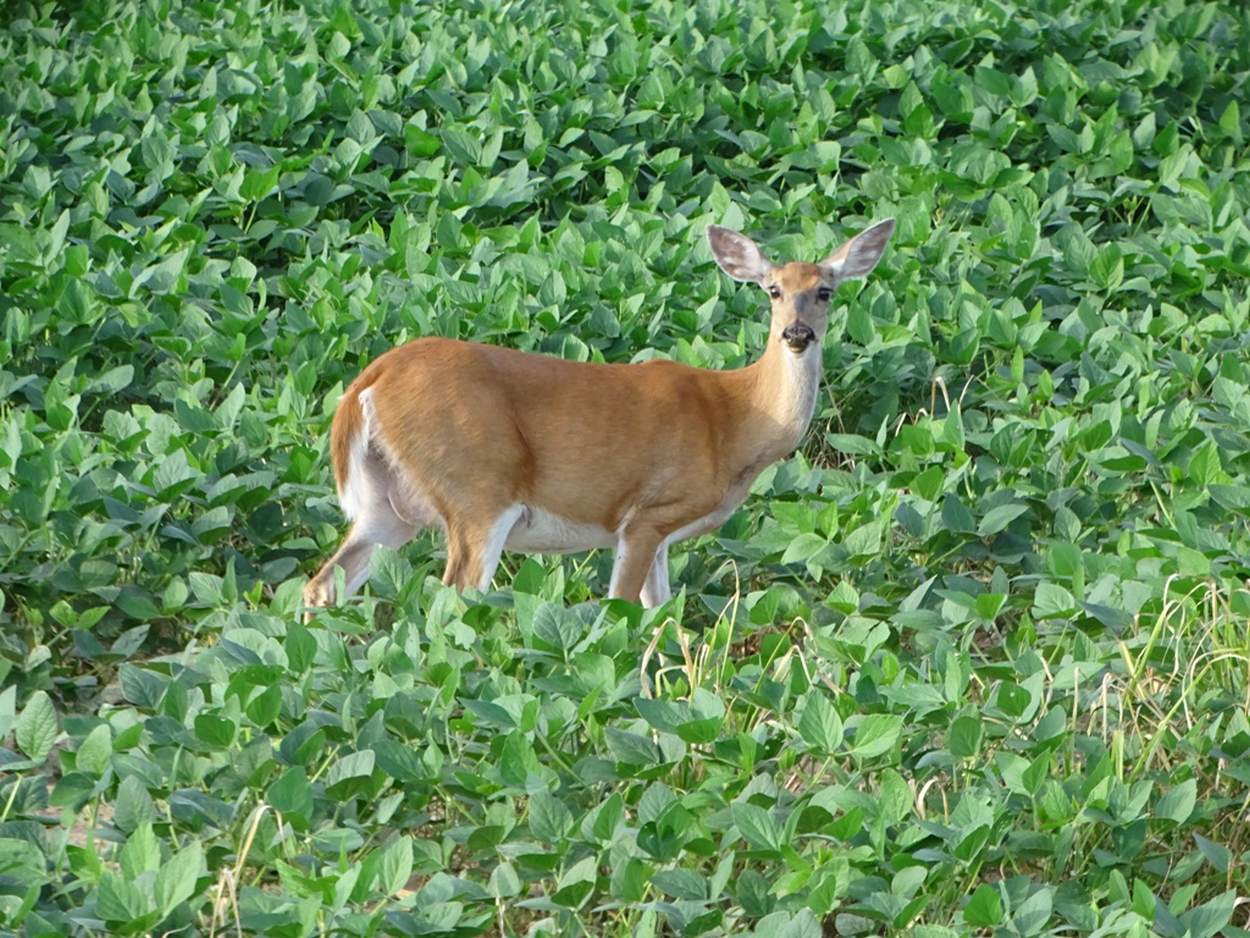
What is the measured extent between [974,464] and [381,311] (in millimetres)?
2453

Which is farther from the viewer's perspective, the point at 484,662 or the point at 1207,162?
the point at 1207,162

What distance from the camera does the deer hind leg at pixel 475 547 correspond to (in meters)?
6.80

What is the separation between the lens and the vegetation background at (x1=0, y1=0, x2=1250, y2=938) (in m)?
5.10

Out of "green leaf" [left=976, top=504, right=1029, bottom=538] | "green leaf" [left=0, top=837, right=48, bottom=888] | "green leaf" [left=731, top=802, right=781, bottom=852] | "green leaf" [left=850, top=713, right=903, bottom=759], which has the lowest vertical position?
"green leaf" [left=976, top=504, right=1029, bottom=538]

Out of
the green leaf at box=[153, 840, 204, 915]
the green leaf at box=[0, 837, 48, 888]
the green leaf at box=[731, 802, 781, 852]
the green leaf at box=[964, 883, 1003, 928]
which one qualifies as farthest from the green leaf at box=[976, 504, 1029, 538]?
the green leaf at box=[0, 837, 48, 888]

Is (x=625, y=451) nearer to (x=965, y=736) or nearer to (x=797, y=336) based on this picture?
(x=797, y=336)

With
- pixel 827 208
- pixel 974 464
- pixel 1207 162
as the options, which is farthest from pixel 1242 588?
pixel 1207 162

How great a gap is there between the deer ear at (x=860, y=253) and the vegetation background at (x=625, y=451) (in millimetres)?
611

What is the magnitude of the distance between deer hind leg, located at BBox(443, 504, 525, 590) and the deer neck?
37.2 inches

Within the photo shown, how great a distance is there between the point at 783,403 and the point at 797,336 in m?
0.27

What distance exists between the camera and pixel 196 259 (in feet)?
31.6

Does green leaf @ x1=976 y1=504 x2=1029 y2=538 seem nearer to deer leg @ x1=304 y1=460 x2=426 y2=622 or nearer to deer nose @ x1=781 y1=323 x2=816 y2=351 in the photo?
deer nose @ x1=781 y1=323 x2=816 y2=351

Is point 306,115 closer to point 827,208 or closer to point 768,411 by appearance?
point 827,208

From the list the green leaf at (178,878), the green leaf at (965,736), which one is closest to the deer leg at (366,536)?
the green leaf at (965,736)
